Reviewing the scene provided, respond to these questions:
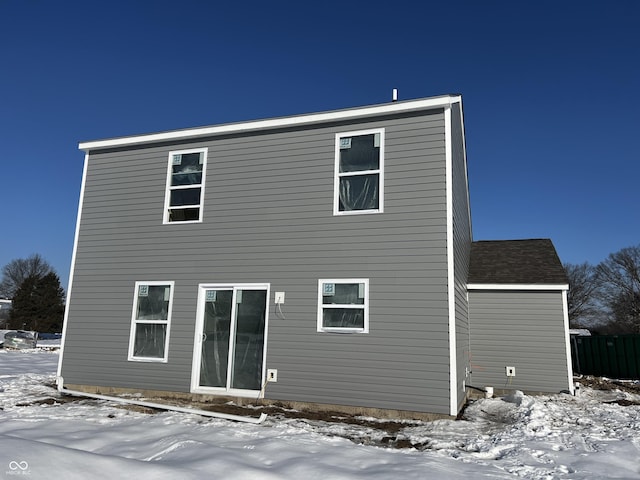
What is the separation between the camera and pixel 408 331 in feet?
23.1

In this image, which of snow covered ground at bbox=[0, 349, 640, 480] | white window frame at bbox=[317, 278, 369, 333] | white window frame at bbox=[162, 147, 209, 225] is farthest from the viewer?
white window frame at bbox=[162, 147, 209, 225]

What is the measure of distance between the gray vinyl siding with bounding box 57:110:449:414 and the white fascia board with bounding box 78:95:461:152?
0.53 ft

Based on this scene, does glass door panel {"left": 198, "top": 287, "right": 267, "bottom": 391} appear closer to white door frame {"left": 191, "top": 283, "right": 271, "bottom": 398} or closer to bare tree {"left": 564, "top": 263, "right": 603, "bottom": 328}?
white door frame {"left": 191, "top": 283, "right": 271, "bottom": 398}

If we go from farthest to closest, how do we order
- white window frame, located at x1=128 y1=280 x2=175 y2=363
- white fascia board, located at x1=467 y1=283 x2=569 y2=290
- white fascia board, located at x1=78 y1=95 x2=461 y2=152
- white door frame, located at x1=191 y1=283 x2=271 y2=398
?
white fascia board, located at x1=467 y1=283 x2=569 y2=290 < white window frame, located at x1=128 y1=280 x2=175 y2=363 < white door frame, located at x1=191 y1=283 x2=271 y2=398 < white fascia board, located at x1=78 y1=95 x2=461 y2=152

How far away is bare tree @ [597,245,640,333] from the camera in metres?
38.5

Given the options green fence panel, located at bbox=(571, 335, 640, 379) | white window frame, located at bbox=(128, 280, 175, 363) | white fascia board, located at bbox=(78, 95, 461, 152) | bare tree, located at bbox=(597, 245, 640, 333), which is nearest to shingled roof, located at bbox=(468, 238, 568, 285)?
white fascia board, located at bbox=(78, 95, 461, 152)

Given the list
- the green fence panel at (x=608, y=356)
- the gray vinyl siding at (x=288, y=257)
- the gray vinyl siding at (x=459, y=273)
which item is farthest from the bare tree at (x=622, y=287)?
the gray vinyl siding at (x=288, y=257)

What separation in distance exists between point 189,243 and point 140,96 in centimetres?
624

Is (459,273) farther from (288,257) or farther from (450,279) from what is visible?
(288,257)

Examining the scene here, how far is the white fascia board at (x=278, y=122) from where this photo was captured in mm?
7526

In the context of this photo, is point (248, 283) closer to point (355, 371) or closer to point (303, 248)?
point (303, 248)

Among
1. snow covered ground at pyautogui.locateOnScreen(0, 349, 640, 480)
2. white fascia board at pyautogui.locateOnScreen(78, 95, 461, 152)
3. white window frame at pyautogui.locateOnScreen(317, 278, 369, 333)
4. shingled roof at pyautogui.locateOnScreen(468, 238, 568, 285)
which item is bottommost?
snow covered ground at pyautogui.locateOnScreen(0, 349, 640, 480)

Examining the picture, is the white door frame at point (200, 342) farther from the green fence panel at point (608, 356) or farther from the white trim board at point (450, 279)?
the green fence panel at point (608, 356)

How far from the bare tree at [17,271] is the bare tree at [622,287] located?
211 feet
